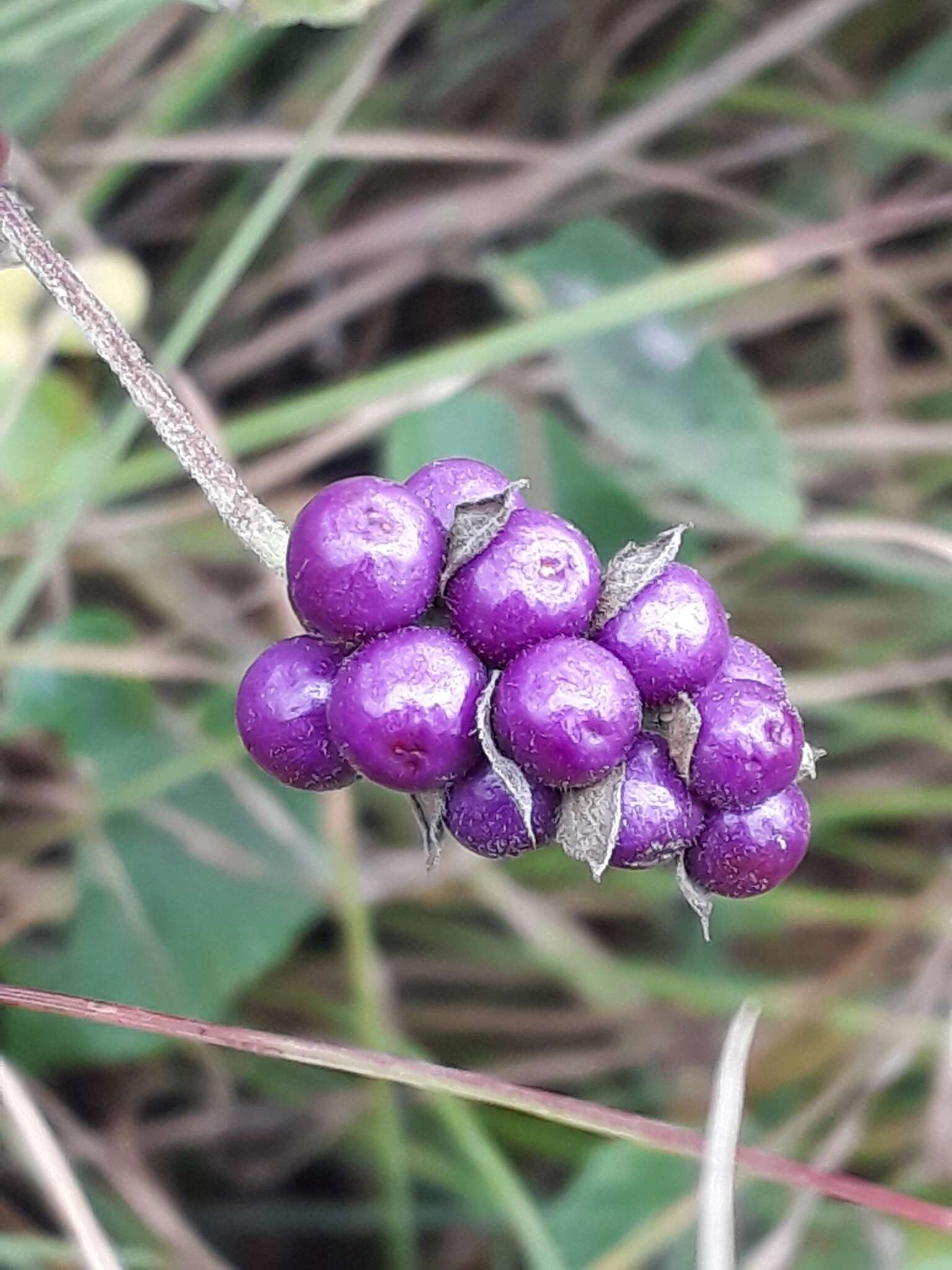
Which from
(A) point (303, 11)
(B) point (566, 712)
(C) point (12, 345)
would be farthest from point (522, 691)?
(C) point (12, 345)

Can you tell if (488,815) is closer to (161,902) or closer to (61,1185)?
(61,1185)

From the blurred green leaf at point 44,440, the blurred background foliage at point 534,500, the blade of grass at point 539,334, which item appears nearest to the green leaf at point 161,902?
the blurred background foliage at point 534,500

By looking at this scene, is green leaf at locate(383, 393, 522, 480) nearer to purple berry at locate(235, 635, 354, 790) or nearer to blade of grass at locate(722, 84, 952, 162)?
blade of grass at locate(722, 84, 952, 162)

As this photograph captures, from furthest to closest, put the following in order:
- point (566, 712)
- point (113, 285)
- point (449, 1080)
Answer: point (113, 285), point (449, 1080), point (566, 712)

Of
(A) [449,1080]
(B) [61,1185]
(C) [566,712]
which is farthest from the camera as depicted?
(B) [61,1185]

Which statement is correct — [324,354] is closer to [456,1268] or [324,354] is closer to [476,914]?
[476,914]

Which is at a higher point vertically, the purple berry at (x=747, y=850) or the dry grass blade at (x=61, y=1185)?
the dry grass blade at (x=61, y=1185)

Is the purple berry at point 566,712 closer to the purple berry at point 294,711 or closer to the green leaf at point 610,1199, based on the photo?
the purple berry at point 294,711

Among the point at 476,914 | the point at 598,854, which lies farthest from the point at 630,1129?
the point at 476,914
